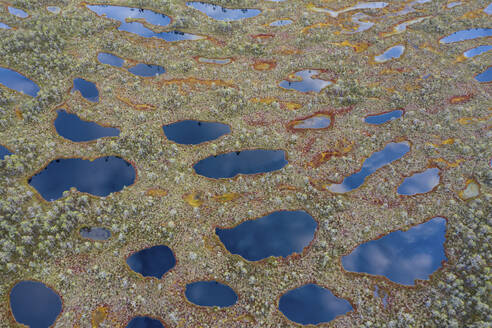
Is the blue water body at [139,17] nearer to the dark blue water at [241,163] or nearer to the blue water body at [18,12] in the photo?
the blue water body at [18,12]

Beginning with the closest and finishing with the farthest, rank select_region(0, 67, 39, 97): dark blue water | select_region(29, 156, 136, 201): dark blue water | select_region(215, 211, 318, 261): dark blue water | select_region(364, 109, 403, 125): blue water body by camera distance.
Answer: select_region(215, 211, 318, 261): dark blue water < select_region(29, 156, 136, 201): dark blue water < select_region(364, 109, 403, 125): blue water body < select_region(0, 67, 39, 97): dark blue water

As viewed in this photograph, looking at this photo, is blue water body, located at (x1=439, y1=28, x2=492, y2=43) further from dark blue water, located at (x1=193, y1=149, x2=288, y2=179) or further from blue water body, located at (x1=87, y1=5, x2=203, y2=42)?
blue water body, located at (x1=87, y1=5, x2=203, y2=42)

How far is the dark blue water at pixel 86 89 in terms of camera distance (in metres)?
74.1

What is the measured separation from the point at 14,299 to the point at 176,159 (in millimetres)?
33495

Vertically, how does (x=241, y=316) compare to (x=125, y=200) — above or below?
below

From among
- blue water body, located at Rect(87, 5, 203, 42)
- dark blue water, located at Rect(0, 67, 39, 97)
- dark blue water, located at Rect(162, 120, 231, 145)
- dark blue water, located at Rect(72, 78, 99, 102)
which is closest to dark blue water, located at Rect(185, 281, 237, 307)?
dark blue water, located at Rect(162, 120, 231, 145)

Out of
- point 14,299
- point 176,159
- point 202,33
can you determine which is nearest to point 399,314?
point 176,159

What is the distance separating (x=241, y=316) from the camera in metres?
44.0

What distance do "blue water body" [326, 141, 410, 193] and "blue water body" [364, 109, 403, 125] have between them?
698 centimetres

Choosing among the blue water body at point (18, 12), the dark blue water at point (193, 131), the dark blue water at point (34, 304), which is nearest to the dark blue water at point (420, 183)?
the dark blue water at point (193, 131)

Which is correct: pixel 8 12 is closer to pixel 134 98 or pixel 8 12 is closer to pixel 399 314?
pixel 134 98

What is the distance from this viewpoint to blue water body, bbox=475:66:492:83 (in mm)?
79850

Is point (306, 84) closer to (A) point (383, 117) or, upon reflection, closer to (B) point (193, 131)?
(A) point (383, 117)

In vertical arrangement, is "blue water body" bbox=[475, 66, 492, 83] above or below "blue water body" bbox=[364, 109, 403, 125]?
above
